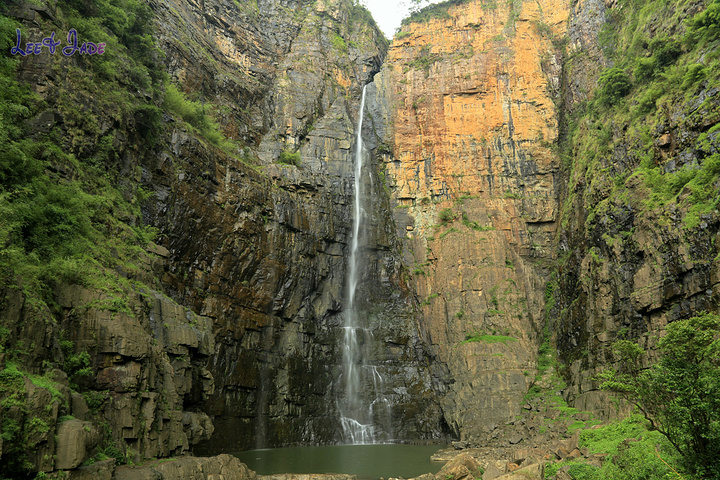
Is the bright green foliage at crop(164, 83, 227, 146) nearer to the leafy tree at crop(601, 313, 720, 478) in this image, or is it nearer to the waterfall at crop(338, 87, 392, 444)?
the waterfall at crop(338, 87, 392, 444)

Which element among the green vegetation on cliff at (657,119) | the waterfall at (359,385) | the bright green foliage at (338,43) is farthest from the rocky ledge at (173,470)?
the bright green foliage at (338,43)

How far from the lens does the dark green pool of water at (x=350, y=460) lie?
18.2 m

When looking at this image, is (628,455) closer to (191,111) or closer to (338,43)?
(191,111)

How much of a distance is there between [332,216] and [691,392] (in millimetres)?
24728

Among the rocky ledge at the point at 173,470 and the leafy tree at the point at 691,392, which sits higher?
the leafy tree at the point at 691,392

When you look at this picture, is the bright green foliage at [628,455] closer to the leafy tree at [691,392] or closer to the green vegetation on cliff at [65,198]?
the leafy tree at [691,392]

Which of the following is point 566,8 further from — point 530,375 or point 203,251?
point 203,251

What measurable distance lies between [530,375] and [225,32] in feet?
118

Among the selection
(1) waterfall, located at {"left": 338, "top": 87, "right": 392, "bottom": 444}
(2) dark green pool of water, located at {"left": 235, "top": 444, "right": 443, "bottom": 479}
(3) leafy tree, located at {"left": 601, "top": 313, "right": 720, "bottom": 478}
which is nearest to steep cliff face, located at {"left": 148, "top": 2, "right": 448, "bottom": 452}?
(1) waterfall, located at {"left": 338, "top": 87, "right": 392, "bottom": 444}

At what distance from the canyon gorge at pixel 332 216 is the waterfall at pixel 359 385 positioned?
0.57 feet

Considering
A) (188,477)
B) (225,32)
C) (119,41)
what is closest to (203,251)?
(119,41)

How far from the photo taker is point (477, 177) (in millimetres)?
36562

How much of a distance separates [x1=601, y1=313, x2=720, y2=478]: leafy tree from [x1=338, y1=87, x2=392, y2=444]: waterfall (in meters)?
18.3

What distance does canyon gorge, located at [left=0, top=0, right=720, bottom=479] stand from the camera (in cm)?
1246
